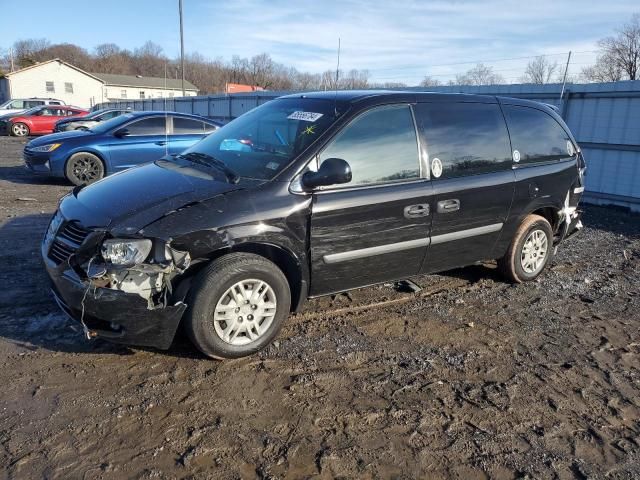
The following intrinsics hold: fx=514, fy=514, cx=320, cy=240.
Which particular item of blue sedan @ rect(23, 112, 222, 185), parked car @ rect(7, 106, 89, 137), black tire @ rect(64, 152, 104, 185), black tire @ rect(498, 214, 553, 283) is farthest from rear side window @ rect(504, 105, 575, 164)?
parked car @ rect(7, 106, 89, 137)

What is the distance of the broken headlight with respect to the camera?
10.8 feet

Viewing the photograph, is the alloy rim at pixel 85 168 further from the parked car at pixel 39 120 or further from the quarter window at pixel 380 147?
the parked car at pixel 39 120

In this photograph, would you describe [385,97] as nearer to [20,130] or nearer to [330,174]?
[330,174]

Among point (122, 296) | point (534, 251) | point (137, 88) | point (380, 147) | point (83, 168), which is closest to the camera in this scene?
point (122, 296)

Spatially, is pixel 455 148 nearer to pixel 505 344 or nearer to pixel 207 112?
pixel 505 344

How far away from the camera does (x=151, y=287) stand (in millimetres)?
3305

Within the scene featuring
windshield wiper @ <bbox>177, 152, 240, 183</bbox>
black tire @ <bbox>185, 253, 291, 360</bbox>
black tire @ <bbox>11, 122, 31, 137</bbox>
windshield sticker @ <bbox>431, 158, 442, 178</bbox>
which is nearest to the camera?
black tire @ <bbox>185, 253, 291, 360</bbox>

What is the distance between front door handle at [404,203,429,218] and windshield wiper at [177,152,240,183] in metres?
1.40

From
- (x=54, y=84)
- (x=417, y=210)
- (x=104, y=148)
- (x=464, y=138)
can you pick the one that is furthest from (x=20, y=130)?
(x=54, y=84)

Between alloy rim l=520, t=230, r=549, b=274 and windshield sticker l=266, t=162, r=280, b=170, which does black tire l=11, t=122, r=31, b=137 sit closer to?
windshield sticker l=266, t=162, r=280, b=170

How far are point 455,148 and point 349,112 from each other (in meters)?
1.11

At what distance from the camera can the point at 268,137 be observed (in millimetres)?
4262

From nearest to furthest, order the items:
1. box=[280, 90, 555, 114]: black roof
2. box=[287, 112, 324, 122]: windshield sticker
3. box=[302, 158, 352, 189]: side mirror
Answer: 1. box=[302, 158, 352, 189]: side mirror
2. box=[287, 112, 324, 122]: windshield sticker
3. box=[280, 90, 555, 114]: black roof

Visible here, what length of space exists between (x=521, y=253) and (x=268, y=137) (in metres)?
2.95
